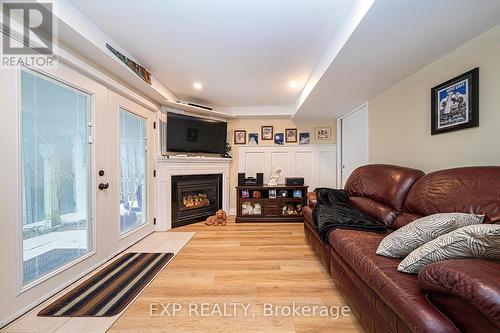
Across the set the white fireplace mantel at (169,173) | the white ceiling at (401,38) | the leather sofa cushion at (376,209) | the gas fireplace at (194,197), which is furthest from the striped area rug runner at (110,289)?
the white ceiling at (401,38)

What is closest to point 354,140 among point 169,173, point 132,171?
point 169,173

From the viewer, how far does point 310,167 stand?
14.4ft

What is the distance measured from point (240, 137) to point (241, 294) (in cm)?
323

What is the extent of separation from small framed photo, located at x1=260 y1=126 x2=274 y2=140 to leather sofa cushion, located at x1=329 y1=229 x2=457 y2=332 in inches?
121

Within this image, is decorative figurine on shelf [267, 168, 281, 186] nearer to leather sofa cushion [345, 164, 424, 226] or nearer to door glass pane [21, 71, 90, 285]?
leather sofa cushion [345, 164, 424, 226]

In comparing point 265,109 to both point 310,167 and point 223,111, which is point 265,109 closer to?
point 223,111

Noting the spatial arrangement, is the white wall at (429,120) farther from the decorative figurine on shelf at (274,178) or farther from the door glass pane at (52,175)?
the door glass pane at (52,175)

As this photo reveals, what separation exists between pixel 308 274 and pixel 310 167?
2763 millimetres

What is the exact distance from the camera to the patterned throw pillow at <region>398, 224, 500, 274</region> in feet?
2.76

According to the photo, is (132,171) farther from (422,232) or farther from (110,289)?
(422,232)

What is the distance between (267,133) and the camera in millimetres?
4406

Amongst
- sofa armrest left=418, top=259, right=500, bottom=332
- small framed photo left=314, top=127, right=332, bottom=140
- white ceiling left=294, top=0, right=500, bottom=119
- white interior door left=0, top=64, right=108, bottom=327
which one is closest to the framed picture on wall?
white ceiling left=294, top=0, right=500, bottom=119

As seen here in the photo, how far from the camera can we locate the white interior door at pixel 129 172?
2.30 metres

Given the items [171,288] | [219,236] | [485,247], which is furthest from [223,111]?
[485,247]
